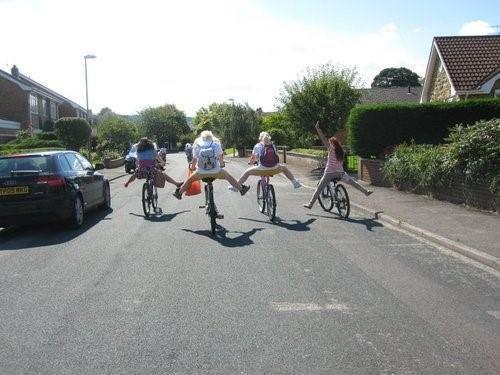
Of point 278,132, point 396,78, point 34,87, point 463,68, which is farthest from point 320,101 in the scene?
point 396,78

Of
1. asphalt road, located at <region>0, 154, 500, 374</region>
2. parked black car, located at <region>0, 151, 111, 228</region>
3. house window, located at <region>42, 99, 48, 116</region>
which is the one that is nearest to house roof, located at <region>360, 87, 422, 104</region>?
house window, located at <region>42, 99, 48, 116</region>

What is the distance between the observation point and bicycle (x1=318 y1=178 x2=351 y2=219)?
1122 centimetres

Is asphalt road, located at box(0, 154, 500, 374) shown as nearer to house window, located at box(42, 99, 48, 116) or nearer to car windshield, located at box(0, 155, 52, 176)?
car windshield, located at box(0, 155, 52, 176)

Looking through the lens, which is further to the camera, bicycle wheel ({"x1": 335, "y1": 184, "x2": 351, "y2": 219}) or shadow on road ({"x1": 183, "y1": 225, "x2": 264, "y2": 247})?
bicycle wheel ({"x1": 335, "y1": 184, "x2": 351, "y2": 219})

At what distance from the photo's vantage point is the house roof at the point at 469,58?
23.8 metres

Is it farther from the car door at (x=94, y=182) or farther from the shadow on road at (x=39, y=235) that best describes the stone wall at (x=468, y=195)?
the car door at (x=94, y=182)

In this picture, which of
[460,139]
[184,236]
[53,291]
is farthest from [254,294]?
[460,139]

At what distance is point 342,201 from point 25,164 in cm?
598

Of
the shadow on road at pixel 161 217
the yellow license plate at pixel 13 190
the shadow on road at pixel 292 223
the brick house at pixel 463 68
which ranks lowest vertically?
the shadow on road at pixel 161 217

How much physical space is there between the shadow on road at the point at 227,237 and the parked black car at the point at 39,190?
2.17 metres

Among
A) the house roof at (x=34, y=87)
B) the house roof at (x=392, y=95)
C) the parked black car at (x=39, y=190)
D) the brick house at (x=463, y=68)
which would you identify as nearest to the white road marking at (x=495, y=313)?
the parked black car at (x=39, y=190)

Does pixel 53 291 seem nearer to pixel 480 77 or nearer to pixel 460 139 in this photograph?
pixel 460 139

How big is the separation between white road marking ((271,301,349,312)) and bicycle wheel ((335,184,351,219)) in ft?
19.1

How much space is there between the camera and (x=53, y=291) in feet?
19.9
